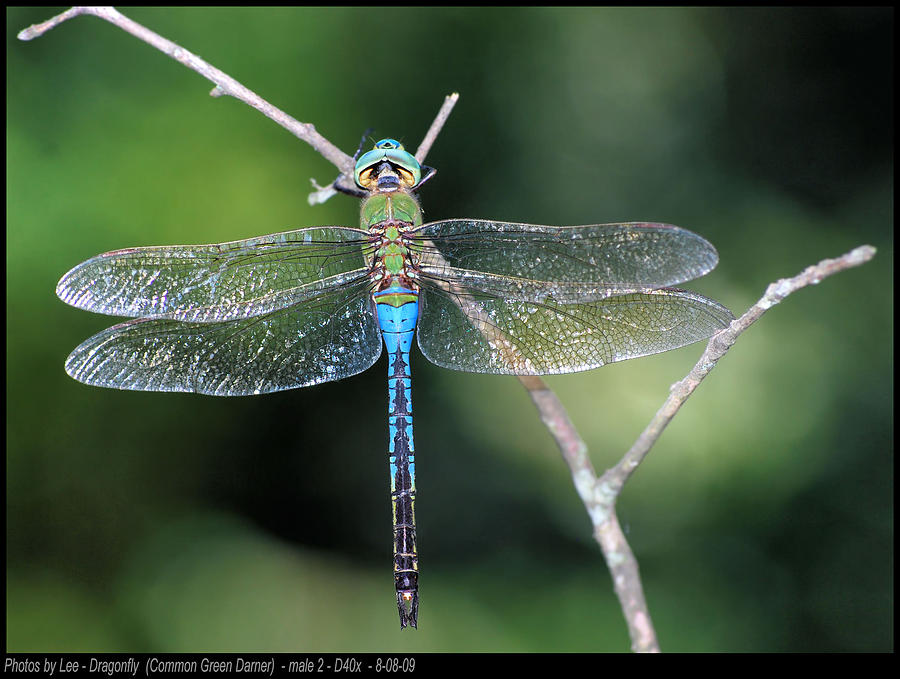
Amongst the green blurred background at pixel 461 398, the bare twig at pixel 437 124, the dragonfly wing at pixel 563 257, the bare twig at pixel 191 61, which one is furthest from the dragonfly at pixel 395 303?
the green blurred background at pixel 461 398

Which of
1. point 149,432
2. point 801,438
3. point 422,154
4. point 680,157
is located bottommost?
point 801,438

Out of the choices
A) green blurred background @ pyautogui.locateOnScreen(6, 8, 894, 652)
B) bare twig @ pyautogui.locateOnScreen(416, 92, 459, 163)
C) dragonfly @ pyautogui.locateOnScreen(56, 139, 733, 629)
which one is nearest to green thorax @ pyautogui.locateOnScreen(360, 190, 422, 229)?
dragonfly @ pyautogui.locateOnScreen(56, 139, 733, 629)

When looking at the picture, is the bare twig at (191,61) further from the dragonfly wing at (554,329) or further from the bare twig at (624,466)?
the bare twig at (624,466)

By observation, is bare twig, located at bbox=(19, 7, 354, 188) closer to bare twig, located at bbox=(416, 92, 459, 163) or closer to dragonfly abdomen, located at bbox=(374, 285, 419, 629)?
bare twig, located at bbox=(416, 92, 459, 163)

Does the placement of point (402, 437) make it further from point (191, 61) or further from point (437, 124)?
point (191, 61)

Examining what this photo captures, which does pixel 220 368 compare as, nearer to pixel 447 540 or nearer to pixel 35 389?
pixel 35 389

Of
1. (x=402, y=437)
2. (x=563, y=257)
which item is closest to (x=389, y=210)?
(x=563, y=257)

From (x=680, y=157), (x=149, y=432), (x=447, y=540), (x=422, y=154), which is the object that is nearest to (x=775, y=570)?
(x=447, y=540)
